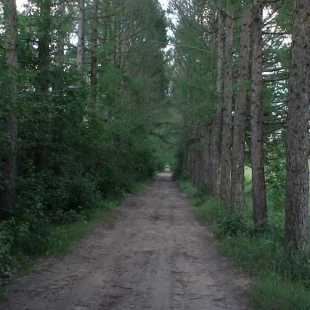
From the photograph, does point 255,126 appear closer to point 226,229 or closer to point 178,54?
point 226,229

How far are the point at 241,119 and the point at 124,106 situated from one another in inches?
471

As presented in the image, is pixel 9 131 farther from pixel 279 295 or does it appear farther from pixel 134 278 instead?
pixel 279 295

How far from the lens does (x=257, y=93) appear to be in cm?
1064

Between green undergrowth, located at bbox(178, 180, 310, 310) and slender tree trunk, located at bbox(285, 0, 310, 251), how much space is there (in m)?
0.56

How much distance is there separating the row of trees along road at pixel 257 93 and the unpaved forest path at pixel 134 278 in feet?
5.81

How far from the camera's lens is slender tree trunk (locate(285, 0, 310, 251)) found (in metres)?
7.65

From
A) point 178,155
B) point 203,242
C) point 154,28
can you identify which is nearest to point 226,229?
point 203,242

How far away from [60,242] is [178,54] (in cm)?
1949

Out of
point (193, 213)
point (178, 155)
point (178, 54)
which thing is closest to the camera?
point (193, 213)

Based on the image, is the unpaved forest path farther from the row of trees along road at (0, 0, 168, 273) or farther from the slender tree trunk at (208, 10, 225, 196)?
the slender tree trunk at (208, 10, 225, 196)

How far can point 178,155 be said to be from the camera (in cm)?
5050

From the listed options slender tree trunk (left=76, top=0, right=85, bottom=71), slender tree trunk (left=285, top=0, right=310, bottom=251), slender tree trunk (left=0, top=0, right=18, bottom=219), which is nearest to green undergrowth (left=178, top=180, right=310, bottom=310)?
slender tree trunk (left=285, top=0, right=310, bottom=251)

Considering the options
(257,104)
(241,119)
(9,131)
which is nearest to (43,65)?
(9,131)

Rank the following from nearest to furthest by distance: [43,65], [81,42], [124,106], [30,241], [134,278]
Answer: [134,278]
[30,241]
[43,65]
[81,42]
[124,106]
